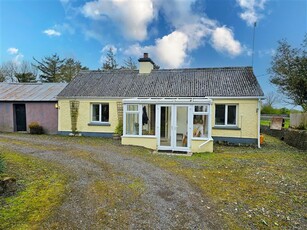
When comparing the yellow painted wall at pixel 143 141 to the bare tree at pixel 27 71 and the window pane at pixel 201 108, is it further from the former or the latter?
the bare tree at pixel 27 71

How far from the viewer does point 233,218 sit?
13.4ft

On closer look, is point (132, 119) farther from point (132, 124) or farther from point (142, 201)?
point (142, 201)

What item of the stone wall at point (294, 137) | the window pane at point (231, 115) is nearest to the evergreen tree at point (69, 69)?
the window pane at point (231, 115)

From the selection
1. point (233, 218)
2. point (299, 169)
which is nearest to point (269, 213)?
point (233, 218)

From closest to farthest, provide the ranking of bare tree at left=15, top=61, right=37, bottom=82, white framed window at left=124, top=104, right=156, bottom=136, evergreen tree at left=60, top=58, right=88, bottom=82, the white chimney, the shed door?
white framed window at left=124, top=104, right=156, bottom=136
the white chimney
the shed door
bare tree at left=15, top=61, right=37, bottom=82
evergreen tree at left=60, top=58, right=88, bottom=82

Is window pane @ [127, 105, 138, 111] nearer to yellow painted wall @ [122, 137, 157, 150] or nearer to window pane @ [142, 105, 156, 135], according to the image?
window pane @ [142, 105, 156, 135]

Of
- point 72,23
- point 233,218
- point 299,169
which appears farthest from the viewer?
point 72,23

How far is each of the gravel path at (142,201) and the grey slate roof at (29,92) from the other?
34.7 ft

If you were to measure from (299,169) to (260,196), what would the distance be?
Result: 381 cm

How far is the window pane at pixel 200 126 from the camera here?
1052cm

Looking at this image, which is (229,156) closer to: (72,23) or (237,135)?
(237,135)

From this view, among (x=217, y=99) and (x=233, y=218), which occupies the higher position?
(x=217, y=99)

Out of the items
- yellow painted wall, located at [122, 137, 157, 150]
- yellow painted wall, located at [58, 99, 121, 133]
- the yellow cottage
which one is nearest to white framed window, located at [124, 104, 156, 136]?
the yellow cottage

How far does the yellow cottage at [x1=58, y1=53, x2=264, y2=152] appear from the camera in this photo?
10680 millimetres
